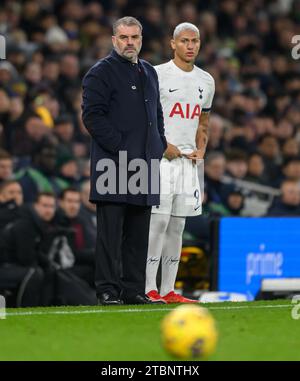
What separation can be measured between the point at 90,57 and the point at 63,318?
1081cm

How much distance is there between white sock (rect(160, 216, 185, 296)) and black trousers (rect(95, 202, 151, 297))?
0.49m

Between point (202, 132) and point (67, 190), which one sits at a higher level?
point (202, 132)

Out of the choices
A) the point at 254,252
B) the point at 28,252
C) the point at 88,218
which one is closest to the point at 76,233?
the point at 88,218

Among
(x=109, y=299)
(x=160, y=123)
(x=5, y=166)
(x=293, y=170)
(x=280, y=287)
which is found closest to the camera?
(x=109, y=299)

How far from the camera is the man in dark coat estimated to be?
30.6 feet

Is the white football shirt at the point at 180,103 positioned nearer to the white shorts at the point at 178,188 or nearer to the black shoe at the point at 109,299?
the white shorts at the point at 178,188

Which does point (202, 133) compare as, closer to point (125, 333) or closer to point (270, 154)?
point (125, 333)

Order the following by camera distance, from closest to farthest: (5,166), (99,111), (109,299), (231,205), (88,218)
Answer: (99,111), (109,299), (5,166), (88,218), (231,205)

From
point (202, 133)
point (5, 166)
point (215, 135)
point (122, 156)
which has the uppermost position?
point (215, 135)

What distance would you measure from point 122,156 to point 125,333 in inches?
72.2

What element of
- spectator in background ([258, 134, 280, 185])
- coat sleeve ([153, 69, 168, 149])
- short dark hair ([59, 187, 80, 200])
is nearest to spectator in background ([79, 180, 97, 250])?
short dark hair ([59, 187, 80, 200])

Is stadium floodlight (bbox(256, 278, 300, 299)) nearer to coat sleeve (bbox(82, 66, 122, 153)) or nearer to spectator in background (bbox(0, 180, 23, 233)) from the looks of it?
spectator in background (bbox(0, 180, 23, 233))

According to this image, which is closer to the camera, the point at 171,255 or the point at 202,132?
the point at 171,255

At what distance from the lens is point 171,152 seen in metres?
10.0
